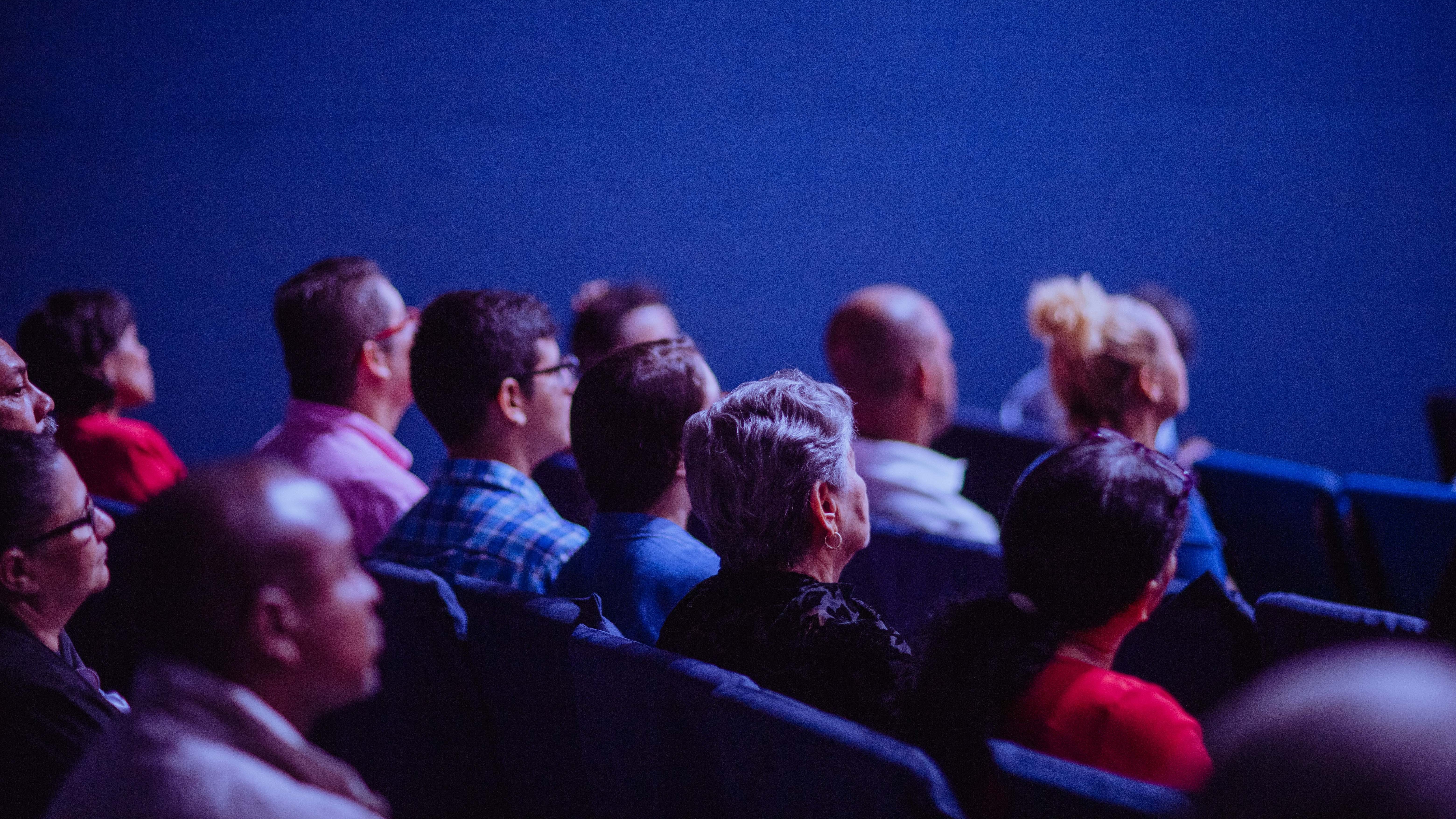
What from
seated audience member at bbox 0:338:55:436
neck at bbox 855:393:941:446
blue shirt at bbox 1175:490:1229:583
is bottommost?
seated audience member at bbox 0:338:55:436

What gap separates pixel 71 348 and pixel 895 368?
221 centimetres

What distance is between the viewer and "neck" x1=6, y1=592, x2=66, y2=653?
1.58m

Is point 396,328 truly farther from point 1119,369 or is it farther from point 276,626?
point 276,626

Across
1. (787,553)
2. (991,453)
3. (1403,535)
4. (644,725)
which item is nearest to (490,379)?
(787,553)

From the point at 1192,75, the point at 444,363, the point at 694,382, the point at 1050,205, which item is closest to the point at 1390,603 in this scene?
the point at 694,382

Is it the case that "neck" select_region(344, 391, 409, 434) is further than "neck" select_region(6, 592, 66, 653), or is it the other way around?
"neck" select_region(344, 391, 409, 434)

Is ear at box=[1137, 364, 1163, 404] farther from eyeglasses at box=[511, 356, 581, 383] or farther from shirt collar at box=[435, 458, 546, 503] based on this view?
shirt collar at box=[435, 458, 546, 503]

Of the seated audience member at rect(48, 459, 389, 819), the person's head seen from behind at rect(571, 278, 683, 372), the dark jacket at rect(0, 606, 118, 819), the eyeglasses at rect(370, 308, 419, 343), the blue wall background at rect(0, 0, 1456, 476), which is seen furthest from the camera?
the blue wall background at rect(0, 0, 1456, 476)

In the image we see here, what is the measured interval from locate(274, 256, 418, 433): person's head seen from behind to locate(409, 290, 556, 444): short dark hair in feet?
1.15

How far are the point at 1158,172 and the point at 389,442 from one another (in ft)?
16.2

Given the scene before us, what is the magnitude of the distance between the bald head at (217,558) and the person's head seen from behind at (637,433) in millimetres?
1018

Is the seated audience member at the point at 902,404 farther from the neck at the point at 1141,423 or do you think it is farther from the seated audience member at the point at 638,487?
the seated audience member at the point at 638,487

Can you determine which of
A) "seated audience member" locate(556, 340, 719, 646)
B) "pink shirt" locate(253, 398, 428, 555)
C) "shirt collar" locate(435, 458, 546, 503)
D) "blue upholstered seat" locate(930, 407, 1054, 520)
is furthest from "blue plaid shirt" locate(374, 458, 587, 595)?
"blue upholstered seat" locate(930, 407, 1054, 520)

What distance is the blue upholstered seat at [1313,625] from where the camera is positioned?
1788mm
